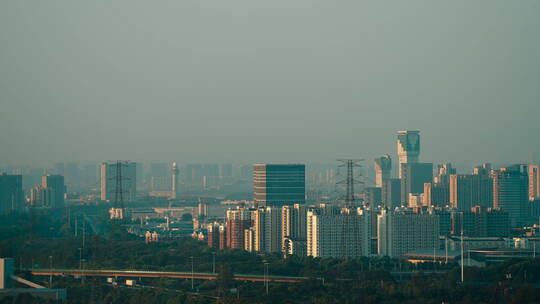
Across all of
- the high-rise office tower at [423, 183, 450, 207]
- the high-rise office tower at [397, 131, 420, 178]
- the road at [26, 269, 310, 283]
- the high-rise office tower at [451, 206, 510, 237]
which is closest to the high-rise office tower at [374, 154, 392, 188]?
the high-rise office tower at [397, 131, 420, 178]

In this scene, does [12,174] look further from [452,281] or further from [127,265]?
[452,281]

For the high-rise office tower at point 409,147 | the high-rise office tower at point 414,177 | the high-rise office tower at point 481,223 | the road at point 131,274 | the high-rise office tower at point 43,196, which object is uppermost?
the high-rise office tower at point 409,147

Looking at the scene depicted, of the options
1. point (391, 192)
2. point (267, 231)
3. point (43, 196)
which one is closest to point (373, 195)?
point (391, 192)

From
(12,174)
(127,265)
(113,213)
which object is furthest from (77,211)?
(127,265)

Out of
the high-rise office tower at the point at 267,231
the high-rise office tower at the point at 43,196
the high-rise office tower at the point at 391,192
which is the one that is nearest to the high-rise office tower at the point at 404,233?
the high-rise office tower at the point at 267,231

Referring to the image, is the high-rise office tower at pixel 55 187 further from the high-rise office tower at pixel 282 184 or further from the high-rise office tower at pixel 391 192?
the high-rise office tower at pixel 282 184

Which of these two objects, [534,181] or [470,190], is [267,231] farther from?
[534,181]

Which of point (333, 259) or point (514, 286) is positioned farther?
point (333, 259)
